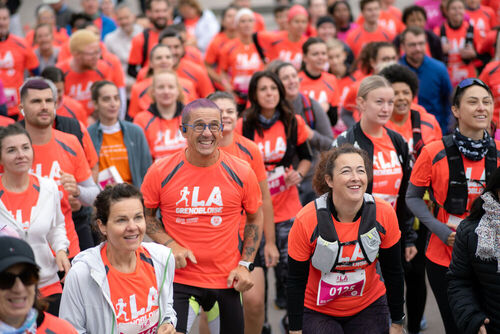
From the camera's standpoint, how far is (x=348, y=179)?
425 cm

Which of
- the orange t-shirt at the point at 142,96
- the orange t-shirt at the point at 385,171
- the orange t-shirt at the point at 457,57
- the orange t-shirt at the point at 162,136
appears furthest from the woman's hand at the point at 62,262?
the orange t-shirt at the point at 457,57

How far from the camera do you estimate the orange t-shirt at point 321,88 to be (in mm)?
8180

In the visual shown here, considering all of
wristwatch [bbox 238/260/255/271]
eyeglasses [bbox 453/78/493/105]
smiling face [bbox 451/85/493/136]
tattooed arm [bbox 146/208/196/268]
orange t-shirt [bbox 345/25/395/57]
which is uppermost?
orange t-shirt [bbox 345/25/395/57]

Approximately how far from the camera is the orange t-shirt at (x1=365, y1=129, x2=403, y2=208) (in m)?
5.39

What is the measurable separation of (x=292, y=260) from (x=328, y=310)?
426mm

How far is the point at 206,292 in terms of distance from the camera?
470 cm

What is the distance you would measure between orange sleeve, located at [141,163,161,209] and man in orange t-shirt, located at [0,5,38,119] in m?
5.07

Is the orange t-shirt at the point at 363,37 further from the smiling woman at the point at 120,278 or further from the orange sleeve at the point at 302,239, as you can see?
the smiling woman at the point at 120,278

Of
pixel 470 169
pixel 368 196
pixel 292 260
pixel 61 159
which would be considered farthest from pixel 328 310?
pixel 61 159

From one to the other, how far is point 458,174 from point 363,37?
6218 millimetres

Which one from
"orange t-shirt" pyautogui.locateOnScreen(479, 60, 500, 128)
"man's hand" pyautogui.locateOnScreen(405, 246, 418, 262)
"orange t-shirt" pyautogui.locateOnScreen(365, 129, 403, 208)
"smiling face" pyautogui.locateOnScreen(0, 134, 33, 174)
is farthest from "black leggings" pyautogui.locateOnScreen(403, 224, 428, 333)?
"smiling face" pyautogui.locateOnScreen(0, 134, 33, 174)

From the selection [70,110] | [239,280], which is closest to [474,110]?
[239,280]

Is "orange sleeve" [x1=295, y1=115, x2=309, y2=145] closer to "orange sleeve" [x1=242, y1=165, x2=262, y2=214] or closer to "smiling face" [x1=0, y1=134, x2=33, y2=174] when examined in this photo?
"orange sleeve" [x1=242, y1=165, x2=262, y2=214]

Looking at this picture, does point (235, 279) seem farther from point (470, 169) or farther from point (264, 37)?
point (264, 37)
